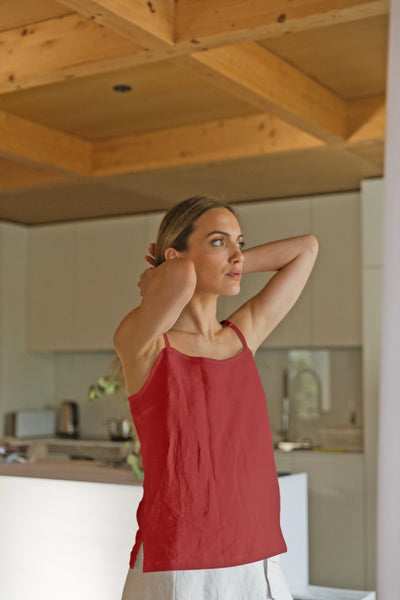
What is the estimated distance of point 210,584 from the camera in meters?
1.51

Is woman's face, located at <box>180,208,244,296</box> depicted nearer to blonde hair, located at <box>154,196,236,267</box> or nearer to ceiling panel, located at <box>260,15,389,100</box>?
blonde hair, located at <box>154,196,236,267</box>

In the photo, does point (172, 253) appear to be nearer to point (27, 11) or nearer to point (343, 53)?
point (27, 11)

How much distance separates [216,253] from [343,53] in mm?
2187

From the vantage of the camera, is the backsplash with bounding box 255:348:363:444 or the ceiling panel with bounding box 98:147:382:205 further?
the backsplash with bounding box 255:348:363:444

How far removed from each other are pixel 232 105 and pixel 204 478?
116 inches

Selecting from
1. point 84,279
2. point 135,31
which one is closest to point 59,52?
point 135,31

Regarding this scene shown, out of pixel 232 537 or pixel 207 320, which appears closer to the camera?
pixel 232 537

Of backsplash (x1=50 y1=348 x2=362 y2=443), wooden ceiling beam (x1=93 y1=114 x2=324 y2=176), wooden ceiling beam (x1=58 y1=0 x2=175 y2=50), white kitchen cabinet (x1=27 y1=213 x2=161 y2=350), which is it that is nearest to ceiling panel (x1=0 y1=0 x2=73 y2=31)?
wooden ceiling beam (x1=58 y1=0 x2=175 y2=50)

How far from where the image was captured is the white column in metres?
1.80

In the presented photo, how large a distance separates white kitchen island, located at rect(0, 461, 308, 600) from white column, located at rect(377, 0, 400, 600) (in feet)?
3.75

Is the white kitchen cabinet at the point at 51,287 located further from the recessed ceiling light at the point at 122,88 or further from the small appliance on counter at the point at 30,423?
the recessed ceiling light at the point at 122,88

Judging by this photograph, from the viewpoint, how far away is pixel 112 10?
2637mm

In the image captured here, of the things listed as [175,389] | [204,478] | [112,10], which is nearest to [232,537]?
[204,478]

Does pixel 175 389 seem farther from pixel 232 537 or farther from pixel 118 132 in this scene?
pixel 118 132
